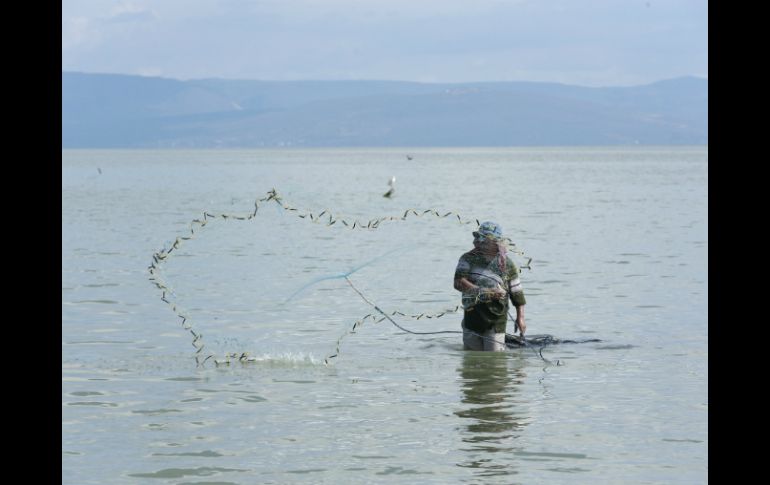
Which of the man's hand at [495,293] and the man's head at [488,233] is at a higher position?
the man's head at [488,233]

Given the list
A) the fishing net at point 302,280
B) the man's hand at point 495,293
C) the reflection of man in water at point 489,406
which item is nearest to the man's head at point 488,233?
the fishing net at point 302,280

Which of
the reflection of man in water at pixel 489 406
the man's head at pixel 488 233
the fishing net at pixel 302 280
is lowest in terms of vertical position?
the reflection of man in water at pixel 489 406

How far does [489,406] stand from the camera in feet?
45.2

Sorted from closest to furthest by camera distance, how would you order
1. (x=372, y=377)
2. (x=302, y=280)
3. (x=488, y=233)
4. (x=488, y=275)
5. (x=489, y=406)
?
(x=489, y=406) → (x=488, y=233) → (x=488, y=275) → (x=372, y=377) → (x=302, y=280)

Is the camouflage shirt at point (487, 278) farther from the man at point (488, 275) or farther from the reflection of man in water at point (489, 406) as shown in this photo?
the reflection of man in water at point (489, 406)

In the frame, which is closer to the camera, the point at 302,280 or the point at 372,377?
the point at 372,377

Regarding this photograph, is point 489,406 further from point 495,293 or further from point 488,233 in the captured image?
point 488,233

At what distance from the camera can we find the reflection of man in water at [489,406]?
11.6 m

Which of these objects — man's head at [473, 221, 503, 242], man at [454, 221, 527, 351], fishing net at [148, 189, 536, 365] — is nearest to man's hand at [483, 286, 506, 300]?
man at [454, 221, 527, 351]

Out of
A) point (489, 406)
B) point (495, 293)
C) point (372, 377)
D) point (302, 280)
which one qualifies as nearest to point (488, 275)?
point (495, 293)
